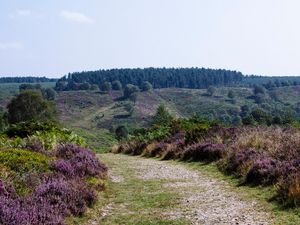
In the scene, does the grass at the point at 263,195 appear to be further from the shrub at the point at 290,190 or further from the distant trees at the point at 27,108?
the distant trees at the point at 27,108

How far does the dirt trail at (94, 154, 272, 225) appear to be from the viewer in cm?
1074

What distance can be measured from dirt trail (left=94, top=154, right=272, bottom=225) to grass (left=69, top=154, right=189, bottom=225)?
0.08 meters

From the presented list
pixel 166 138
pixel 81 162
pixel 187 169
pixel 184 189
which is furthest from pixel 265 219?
pixel 166 138

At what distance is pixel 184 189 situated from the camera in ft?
49.5

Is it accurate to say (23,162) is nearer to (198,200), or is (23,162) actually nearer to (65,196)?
(65,196)

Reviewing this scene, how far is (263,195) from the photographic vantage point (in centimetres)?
1313

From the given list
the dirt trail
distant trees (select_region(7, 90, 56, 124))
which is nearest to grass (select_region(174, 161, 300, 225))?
the dirt trail

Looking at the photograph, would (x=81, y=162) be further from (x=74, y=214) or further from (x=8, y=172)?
→ (x=74, y=214)

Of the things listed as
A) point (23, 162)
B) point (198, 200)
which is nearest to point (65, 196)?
point (23, 162)

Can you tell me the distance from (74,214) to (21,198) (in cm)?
136

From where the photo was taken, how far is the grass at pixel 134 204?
10.8 meters

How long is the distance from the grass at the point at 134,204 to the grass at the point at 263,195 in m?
2.14

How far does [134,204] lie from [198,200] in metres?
1.85

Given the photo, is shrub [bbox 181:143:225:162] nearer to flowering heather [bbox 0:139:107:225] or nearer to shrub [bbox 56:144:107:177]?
shrub [bbox 56:144:107:177]
